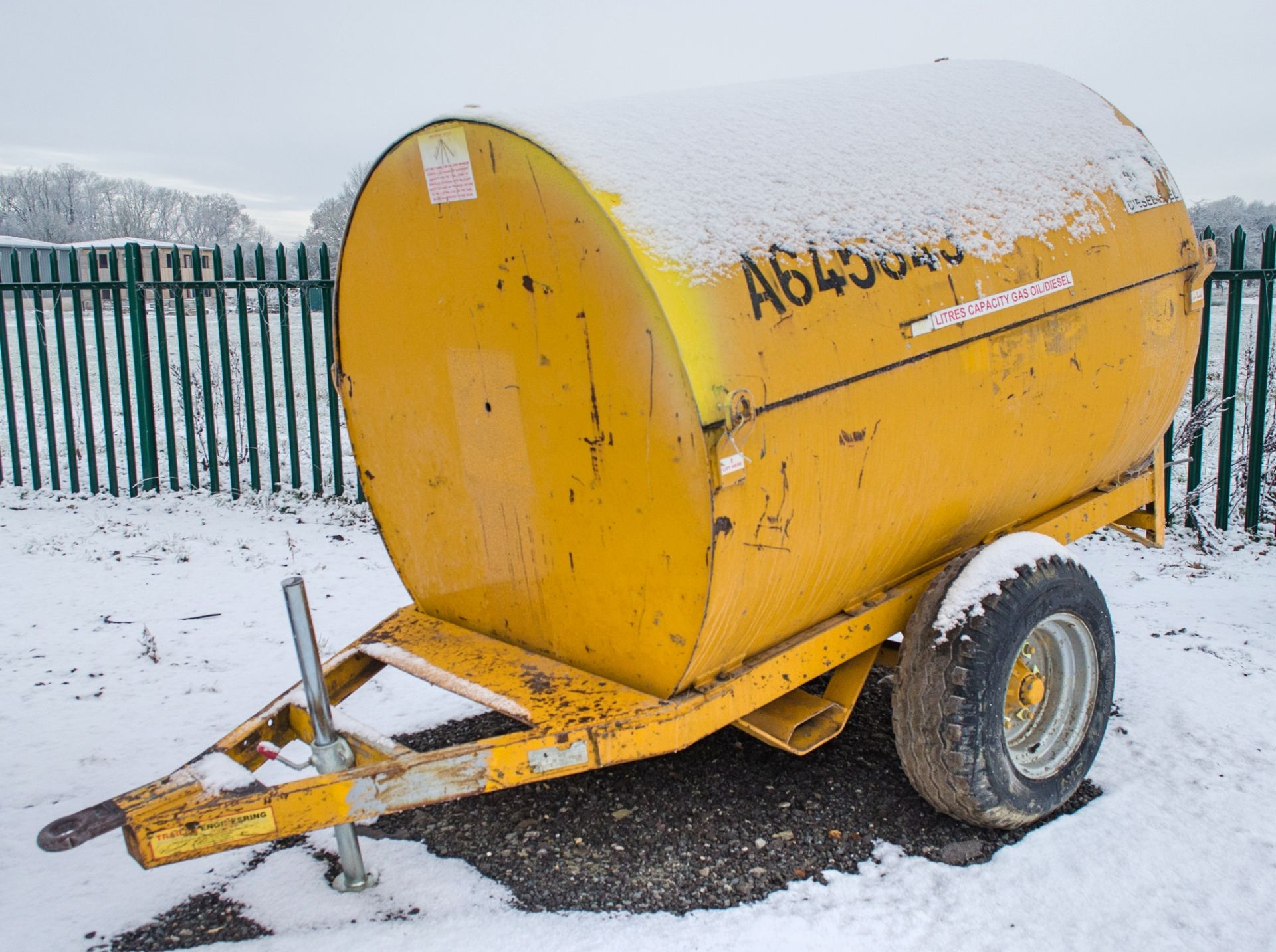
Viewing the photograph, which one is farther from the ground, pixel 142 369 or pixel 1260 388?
pixel 142 369

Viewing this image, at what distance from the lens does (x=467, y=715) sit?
403 cm

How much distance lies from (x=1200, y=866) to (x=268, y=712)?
109 inches

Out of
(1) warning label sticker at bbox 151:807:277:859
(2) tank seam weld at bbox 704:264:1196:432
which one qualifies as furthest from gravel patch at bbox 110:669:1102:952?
(2) tank seam weld at bbox 704:264:1196:432

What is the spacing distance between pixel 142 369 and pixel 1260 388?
8.01 metres

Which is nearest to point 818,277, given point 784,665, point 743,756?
point 784,665

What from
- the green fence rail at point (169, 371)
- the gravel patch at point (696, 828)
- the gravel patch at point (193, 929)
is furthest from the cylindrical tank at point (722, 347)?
the green fence rail at point (169, 371)

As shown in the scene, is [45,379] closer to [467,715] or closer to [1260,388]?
[467,715]

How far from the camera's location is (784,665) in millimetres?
2758

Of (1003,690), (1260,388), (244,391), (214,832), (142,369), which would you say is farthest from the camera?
(244,391)

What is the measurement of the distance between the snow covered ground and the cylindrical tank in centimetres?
77

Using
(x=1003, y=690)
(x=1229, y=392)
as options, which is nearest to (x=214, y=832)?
(x=1003, y=690)

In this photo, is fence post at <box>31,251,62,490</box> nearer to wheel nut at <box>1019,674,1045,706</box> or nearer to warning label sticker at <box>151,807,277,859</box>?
warning label sticker at <box>151,807,277,859</box>

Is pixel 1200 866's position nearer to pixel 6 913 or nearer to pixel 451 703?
pixel 451 703

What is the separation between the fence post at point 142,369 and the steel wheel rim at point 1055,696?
6.95m
